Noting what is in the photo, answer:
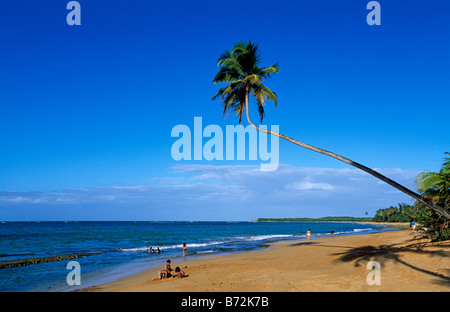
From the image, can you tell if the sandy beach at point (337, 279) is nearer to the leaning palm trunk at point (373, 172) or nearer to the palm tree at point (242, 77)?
the leaning palm trunk at point (373, 172)

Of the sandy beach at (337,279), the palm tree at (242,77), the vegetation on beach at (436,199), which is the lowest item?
the sandy beach at (337,279)

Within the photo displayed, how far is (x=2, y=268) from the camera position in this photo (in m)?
22.6

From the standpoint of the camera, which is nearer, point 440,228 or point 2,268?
point 440,228

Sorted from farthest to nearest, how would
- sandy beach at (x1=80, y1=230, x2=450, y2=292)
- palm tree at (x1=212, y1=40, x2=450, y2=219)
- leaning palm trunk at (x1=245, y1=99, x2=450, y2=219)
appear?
palm tree at (x1=212, y1=40, x2=450, y2=219), sandy beach at (x1=80, y1=230, x2=450, y2=292), leaning palm trunk at (x1=245, y1=99, x2=450, y2=219)

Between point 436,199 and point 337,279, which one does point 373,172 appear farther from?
point 436,199

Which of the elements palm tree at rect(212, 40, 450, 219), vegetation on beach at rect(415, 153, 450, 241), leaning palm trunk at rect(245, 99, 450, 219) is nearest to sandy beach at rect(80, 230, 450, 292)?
vegetation on beach at rect(415, 153, 450, 241)

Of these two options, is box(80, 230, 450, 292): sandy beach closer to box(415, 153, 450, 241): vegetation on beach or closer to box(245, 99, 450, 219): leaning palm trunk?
box(415, 153, 450, 241): vegetation on beach

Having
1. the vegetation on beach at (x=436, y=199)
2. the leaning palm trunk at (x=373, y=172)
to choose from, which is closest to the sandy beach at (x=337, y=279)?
the vegetation on beach at (x=436, y=199)

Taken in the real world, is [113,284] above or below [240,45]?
below

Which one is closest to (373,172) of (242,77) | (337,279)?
(337,279)

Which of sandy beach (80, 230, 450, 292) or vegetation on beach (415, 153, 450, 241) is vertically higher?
vegetation on beach (415, 153, 450, 241)
